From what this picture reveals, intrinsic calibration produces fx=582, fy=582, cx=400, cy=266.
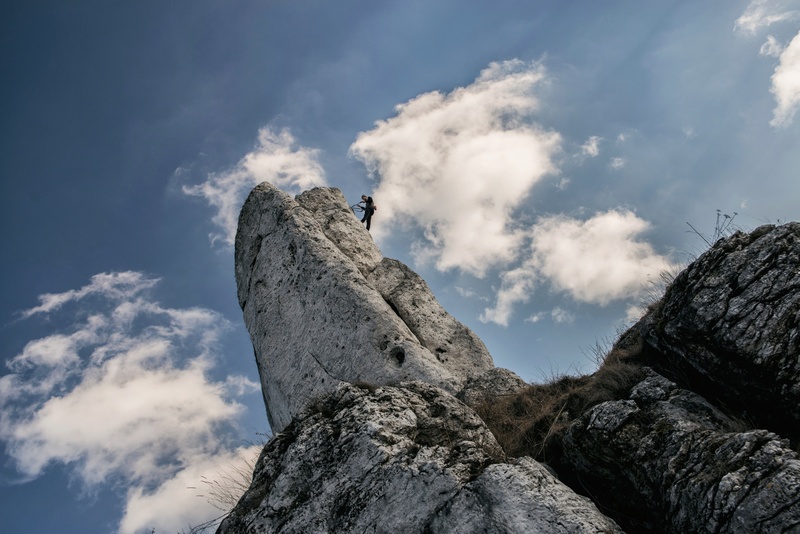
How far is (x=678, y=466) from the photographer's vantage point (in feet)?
17.0

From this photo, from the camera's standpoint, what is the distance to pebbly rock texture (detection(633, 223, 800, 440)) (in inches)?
215

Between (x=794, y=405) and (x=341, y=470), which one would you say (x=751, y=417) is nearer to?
(x=794, y=405)

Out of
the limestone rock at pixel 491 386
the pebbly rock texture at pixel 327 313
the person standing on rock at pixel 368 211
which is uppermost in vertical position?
the person standing on rock at pixel 368 211

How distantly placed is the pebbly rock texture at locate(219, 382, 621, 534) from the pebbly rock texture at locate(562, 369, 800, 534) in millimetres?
665

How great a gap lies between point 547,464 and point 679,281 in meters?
2.65

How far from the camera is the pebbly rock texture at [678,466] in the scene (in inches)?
171

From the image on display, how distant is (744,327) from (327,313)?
7.99 m

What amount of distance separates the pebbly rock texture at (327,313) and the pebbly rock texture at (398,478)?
3.56 metres

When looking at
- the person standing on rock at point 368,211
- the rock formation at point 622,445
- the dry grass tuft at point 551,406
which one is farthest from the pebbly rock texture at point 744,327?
the person standing on rock at point 368,211

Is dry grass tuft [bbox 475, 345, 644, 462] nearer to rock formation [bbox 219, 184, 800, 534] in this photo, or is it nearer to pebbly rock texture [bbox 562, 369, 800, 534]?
rock formation [bbox 219, 184, 800, 534]

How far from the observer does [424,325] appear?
516 inches

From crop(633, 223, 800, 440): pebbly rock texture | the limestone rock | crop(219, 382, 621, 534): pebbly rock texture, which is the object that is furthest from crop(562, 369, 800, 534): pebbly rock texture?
the limestone rock

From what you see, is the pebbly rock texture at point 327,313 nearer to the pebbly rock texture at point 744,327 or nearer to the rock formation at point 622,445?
the rock formation at point 622,445

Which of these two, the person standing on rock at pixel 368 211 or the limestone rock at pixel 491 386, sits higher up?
the person standing on rock at pixel 368 211
